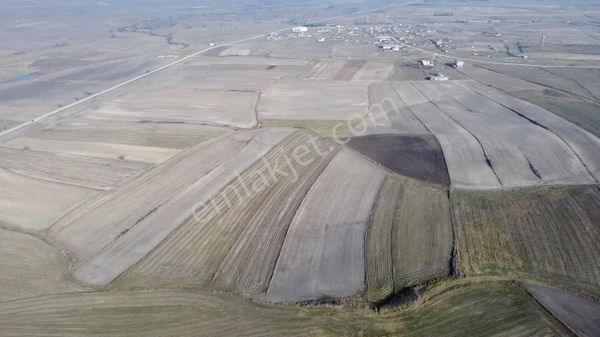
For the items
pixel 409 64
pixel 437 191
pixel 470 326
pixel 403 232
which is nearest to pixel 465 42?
pixel 409 64

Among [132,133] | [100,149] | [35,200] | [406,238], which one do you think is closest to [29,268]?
[35,200]

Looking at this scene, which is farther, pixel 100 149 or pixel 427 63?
pixel 427 63

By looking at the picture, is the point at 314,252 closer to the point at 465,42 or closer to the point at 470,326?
the point at 470,326

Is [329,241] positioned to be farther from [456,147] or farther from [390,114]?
[390,114]

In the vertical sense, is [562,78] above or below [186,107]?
below

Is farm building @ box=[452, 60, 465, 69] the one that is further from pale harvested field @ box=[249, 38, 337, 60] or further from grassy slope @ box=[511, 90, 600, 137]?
pale harvested field @ box=[249, 38, 337, 60]

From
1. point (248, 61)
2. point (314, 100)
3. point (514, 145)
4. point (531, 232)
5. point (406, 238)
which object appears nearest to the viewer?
point (406, 238)
